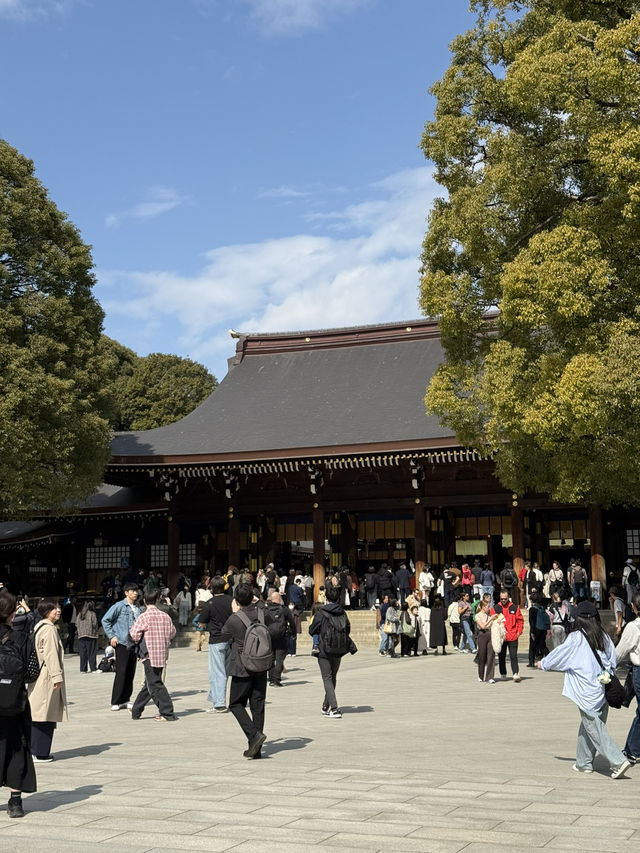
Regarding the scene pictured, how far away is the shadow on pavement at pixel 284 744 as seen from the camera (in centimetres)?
937

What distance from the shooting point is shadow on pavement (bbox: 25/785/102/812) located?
706cm

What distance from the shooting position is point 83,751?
31.8 ft

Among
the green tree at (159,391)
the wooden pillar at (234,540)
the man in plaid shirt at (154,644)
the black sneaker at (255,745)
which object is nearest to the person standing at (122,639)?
the man in plaid shirt at (154,644)

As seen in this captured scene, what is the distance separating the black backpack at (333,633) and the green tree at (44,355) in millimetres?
11612

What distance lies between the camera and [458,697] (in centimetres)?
1370

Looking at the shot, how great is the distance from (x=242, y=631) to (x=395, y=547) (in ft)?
67.6

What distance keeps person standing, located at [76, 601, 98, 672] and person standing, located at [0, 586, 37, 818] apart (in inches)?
443

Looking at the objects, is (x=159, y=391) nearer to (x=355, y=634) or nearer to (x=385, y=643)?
(x=355, y=634)

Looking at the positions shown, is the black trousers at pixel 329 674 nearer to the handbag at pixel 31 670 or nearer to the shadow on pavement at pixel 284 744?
the shadow on pavement at pixel 284 744

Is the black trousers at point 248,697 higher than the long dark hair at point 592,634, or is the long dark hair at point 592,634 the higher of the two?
the long dark hair at point 592,634

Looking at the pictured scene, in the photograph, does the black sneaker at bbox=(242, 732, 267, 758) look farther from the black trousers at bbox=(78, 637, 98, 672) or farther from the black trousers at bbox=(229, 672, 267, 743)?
the black trousers at bbox=(78, 637, 98, 672)

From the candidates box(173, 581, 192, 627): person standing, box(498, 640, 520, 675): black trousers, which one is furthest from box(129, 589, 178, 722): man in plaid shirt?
box(173, 581, 192, 627): person standing

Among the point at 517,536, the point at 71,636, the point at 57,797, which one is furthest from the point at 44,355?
the point at 57,797

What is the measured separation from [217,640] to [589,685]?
545 cm
